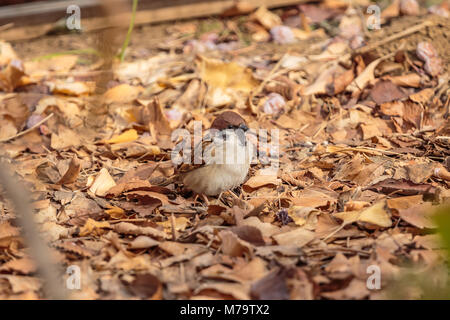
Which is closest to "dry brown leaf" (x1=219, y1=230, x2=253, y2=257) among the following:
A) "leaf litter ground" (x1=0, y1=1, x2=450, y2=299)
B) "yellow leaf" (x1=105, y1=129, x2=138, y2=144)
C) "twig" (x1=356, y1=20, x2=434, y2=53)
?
"leaf litter ground" (x1=0, y1=1, x2=450, y2=299)

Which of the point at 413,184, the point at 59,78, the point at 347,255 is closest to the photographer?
the point at 347,255

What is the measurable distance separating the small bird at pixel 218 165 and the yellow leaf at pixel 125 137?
29.3 inches

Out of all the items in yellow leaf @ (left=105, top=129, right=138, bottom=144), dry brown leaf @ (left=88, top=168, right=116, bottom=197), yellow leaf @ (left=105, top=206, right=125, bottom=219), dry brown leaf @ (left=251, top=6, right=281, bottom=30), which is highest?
dry brown leaf @ (left=251, top=6, right=281, bottom=30)

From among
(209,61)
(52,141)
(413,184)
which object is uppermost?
(209,61)

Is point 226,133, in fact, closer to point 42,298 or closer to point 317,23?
point 42,298

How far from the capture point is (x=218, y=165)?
2953mm

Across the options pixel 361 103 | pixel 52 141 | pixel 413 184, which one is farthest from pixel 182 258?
pixel 361 103

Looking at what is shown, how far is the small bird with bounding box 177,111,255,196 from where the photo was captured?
295 centimetres

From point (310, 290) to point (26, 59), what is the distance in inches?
144

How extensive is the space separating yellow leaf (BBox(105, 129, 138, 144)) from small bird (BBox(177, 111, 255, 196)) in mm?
745

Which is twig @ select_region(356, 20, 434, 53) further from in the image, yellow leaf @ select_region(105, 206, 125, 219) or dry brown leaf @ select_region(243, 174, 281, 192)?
yellow leaf @ select_region(105, 206, 125, 219)

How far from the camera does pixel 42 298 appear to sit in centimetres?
223

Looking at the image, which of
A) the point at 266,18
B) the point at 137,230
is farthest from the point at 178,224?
the point at 266,18

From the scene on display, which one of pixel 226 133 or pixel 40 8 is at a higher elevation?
pixel 40 8
